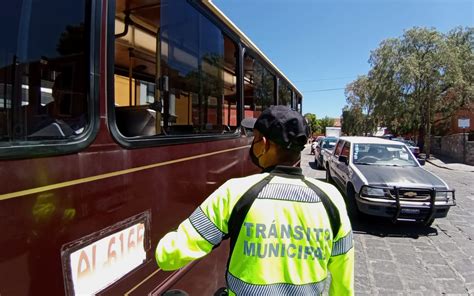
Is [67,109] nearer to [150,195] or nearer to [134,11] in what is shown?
[150,195]

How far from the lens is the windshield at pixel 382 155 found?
7.97m

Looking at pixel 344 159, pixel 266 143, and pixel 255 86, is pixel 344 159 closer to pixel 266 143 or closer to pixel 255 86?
pixel 255 86

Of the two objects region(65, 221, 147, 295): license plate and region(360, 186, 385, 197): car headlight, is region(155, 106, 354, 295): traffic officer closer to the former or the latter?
region(65, 221, 147, 295): license plate

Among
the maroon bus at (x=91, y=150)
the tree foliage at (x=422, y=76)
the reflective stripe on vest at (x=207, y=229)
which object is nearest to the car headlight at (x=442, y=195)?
the maroon bus at (x=91, y=150)

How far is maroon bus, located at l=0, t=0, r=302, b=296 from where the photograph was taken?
136cm

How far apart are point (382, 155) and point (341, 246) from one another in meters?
7.36

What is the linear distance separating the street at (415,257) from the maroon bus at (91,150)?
283 centimetres

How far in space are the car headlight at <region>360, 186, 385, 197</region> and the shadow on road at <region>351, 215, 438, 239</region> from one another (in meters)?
0.69

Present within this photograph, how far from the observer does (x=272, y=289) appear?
53.2 inches

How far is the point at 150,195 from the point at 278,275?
3.39ft

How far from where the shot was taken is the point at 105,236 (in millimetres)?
1732

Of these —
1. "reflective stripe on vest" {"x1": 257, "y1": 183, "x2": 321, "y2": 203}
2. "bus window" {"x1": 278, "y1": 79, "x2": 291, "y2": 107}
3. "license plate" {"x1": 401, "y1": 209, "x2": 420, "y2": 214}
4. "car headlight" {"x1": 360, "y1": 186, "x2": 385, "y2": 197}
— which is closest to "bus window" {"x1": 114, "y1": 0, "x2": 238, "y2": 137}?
"reflective stripe on vest" {"x1": 257, "y1": 183, "x2": 321, "y2": 203}

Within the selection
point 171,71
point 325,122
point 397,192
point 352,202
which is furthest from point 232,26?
point 325,122

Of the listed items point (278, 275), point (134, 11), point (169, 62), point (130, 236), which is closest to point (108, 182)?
point (130, 236)
